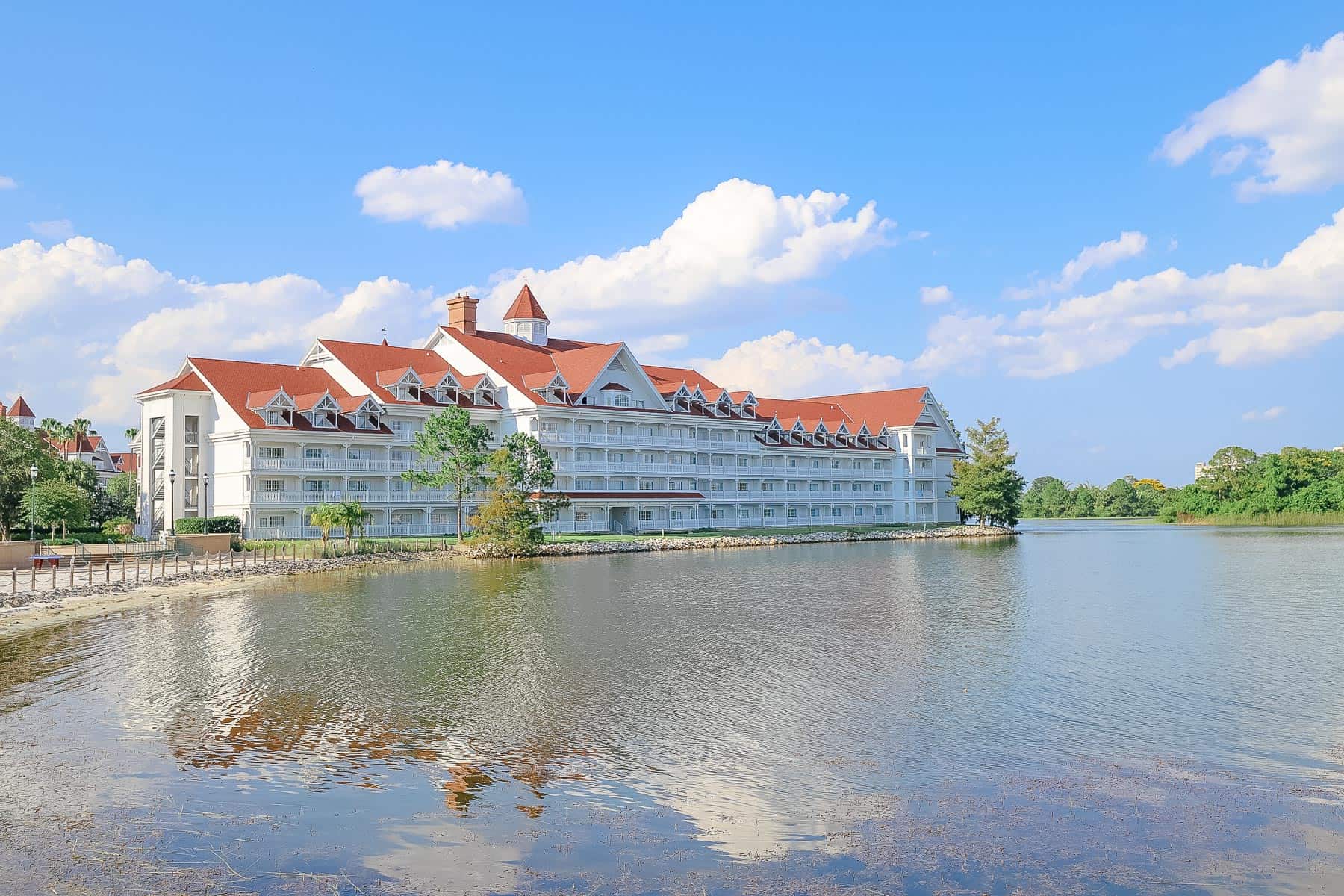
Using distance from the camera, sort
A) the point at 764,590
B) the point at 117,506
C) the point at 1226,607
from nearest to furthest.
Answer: the point at 1226,607, the point at 764,590, the point at 117,506

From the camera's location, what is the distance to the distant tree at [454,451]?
2402 inches

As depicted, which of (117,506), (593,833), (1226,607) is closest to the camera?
(593,833)

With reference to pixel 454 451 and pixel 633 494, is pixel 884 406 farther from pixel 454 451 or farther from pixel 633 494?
pixel 454 451

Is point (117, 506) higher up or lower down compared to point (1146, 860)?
higher up

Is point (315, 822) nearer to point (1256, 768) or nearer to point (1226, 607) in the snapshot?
point (1256, 768)

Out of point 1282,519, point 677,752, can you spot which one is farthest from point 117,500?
point 1282,519

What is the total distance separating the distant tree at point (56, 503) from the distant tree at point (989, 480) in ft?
235

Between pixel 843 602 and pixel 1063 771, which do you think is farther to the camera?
pixel 843 602

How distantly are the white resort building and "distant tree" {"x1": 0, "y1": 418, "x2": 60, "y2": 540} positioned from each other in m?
6.96

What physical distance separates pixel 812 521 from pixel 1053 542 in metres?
21.0

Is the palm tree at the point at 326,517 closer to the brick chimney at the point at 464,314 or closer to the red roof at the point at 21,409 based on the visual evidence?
the brick chimney at the point at 464,314

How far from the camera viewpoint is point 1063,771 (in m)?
14.4

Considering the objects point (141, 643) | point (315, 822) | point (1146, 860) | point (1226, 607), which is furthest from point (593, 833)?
point (1226, 607)

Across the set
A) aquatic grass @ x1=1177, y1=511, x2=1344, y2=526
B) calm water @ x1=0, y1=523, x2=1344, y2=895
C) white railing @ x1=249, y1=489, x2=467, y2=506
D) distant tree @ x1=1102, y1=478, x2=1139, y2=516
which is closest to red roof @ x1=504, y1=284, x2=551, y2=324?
white railing @ x1=249, y1=489, x2=467, y2=506
